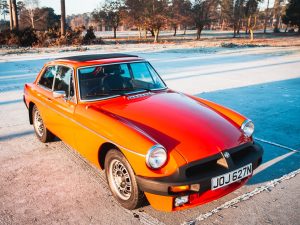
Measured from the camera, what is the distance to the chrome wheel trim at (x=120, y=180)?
9.95 ft

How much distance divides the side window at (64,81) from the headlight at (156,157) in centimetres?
170

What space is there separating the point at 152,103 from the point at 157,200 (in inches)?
54.0

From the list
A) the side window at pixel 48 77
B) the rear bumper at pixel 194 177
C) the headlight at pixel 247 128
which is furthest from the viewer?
the side window at pixel 48 77

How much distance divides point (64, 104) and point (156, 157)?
6.07ft

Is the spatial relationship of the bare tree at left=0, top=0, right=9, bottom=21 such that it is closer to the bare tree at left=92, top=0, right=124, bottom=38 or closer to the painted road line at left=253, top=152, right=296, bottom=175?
the bare tree at left=92, top=0, right=124, bottom=38

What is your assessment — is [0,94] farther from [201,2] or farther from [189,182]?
[201,2]

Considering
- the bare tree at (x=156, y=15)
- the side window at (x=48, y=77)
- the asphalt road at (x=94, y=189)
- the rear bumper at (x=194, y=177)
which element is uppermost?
the bare tree at (x=156, y=15)

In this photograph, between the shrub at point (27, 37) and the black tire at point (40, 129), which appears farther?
the shrub at point (27, 37)

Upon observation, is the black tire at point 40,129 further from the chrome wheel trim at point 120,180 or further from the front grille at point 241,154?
the front grille at point 241,154

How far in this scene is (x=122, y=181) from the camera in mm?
3109

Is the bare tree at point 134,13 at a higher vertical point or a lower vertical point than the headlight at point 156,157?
higher

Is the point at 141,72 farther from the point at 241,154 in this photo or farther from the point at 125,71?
the point at 241,154

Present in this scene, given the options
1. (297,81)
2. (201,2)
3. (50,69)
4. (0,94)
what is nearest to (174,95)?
(50,69)

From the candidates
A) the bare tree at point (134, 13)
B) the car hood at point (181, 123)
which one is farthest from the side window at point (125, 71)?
the bare tree at point (134, 13)
